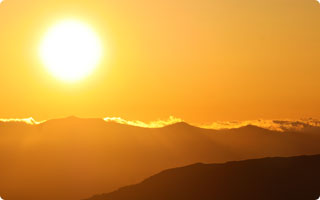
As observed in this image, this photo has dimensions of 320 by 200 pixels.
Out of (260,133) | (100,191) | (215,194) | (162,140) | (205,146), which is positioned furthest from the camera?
(162,140)

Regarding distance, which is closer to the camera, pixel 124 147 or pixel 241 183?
pixel 241 183

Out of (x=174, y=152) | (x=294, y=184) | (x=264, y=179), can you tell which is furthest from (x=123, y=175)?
(x=294, y=184)

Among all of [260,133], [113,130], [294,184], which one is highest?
[113,130]

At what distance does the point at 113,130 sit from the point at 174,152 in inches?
1063

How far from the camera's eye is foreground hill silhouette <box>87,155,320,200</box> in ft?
293

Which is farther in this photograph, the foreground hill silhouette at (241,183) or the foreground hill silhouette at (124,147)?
the foreground hill silhouette at (241,183)

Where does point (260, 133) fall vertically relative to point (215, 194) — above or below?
above

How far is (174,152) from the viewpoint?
295 feet

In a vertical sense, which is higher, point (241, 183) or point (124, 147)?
point (124, 147)

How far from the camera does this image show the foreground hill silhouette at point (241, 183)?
8919 cm

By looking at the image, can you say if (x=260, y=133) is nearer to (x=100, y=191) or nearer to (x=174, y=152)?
(x=174, y=152)

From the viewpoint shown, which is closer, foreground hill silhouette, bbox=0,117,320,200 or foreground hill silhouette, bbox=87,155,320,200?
foreground hill silhouette, bbox=0,117,320,200

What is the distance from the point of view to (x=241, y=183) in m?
100

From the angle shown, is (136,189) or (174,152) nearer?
(174,152)
